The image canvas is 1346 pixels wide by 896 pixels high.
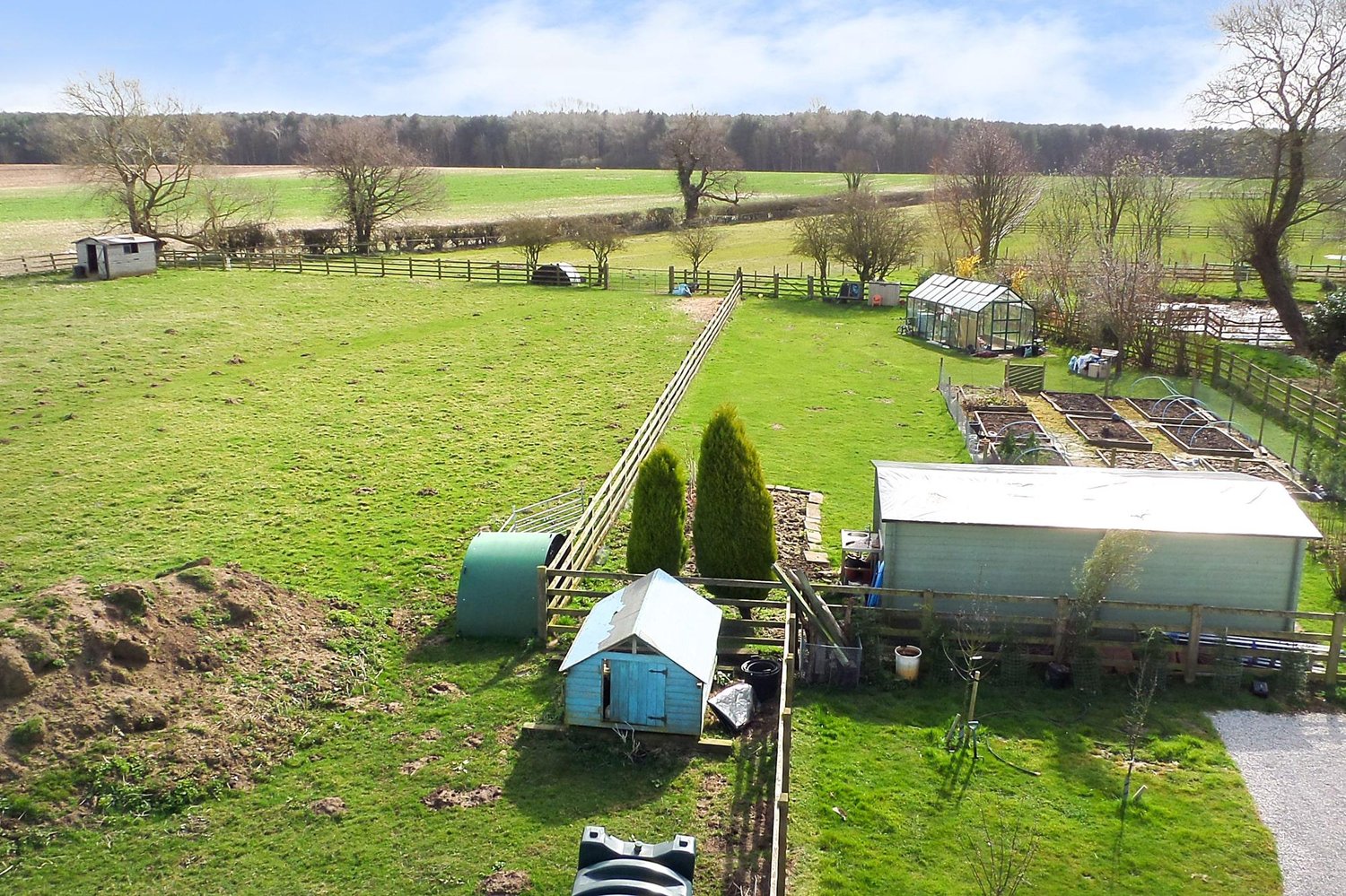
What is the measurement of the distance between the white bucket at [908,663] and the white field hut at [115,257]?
41.6 m

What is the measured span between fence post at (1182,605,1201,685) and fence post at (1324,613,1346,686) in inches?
60.9

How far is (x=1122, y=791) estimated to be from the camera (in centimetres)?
995

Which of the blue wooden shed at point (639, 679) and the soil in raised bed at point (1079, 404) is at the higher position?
the soil in raised bed at point (1079, 404)

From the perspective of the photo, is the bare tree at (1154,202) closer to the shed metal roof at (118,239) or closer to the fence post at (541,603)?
the fence post at (541,603)

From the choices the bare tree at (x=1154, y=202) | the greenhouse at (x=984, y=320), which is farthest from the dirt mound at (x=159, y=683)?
the bare tree at (x=1154, y=202)

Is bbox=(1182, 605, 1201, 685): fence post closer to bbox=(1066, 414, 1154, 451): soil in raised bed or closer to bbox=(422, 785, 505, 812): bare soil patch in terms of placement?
bbox=(422, 785, 505, 812): bare soil patch

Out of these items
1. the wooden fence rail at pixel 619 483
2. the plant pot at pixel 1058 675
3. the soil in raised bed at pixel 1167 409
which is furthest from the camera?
the soil in raised bed at pixel 1167 409

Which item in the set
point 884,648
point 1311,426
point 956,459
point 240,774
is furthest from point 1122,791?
point 1311,426

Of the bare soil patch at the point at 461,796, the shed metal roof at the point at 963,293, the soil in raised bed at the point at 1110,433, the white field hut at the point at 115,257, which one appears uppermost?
the white field hut at the point at 115,257

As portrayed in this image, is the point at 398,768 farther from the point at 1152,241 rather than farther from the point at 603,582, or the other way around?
the point at 1152,241

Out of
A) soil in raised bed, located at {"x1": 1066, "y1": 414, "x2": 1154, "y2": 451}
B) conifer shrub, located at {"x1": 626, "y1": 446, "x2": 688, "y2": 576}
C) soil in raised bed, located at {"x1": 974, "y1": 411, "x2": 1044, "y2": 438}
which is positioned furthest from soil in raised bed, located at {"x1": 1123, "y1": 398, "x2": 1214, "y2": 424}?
conifer shrub, located at {"x1": 626, "y1": 446, "x2": 688, "y2": 576}

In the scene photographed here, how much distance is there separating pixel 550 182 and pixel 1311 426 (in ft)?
284

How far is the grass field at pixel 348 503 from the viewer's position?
896 centimetres

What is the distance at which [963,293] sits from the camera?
35.9m
